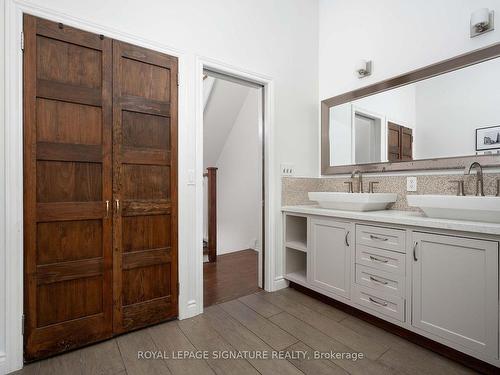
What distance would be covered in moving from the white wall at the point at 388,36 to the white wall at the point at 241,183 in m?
1.24

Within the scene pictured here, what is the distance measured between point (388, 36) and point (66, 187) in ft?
9.25

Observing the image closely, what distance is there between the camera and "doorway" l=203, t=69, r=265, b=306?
296 centimetres

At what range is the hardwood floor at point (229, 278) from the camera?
2.47 m

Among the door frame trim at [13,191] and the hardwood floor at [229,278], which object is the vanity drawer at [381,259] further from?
the door frame trim at [13,191]

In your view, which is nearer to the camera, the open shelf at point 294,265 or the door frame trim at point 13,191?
the door frame trim at point 13,191

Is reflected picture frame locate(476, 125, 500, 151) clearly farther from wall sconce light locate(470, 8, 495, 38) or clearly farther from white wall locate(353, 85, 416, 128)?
wall sconce light locate(470, 8, 495, 38)

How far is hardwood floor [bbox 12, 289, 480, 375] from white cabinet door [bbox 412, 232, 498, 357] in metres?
0.21

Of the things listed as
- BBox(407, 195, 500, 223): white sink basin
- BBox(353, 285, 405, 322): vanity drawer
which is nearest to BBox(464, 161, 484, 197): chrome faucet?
BBox(407, 195, 500, 223): white sink basin

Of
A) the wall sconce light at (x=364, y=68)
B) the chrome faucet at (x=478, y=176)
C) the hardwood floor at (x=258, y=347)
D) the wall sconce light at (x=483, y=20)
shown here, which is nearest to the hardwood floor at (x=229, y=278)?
the hardwood floor at (x=258, y=347)

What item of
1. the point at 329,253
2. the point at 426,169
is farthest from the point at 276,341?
the point at 426,169

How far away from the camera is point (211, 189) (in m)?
3.58

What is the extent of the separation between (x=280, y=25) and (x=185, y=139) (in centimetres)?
158

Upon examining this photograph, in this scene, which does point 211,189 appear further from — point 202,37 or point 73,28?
point 73,28

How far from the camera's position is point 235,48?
2328mm
